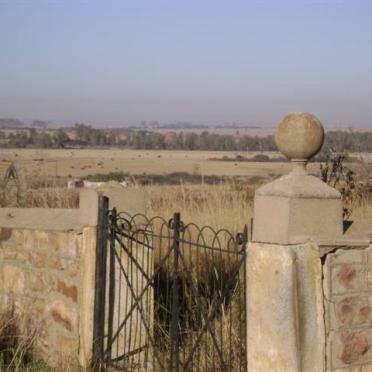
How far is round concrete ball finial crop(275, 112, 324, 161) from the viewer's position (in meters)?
4.50

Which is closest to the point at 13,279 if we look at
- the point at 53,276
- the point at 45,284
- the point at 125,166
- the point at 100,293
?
the point at 45,284

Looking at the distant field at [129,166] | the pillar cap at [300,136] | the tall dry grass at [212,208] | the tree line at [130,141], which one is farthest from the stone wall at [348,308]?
the tree line at [130,141]

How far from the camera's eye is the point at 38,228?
277 inches

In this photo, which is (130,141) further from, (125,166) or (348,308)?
(348,308)

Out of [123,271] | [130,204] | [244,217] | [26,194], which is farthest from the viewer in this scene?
[26,194]

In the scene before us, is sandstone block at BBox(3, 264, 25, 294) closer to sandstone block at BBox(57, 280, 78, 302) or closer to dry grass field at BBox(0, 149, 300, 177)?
sandstone block at BBox(57, 280, 78, 302)

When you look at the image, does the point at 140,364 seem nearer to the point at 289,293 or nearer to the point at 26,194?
the point at 289,293

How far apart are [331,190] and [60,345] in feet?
11.0

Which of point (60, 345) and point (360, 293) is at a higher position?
point (360, 293)

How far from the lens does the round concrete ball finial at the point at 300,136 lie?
4.50m

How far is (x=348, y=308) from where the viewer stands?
14.6 ft

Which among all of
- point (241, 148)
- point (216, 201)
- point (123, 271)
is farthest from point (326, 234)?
point (241, 148)

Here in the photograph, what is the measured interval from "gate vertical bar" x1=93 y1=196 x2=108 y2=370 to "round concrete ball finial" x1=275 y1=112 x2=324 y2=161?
226 centimetres

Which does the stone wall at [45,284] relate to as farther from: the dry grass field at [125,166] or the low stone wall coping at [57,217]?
the dry grass field at [125,166]
